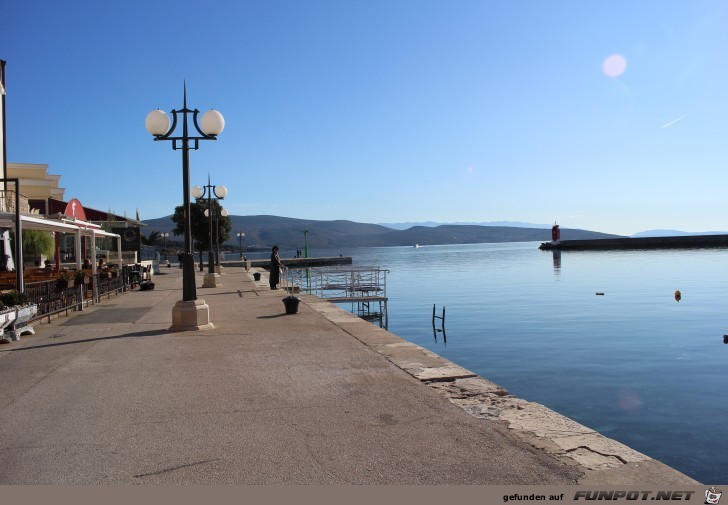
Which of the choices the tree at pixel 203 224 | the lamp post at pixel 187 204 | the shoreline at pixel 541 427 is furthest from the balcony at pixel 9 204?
the tree at pixel 203 224

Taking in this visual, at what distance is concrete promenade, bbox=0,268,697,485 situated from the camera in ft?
13.8

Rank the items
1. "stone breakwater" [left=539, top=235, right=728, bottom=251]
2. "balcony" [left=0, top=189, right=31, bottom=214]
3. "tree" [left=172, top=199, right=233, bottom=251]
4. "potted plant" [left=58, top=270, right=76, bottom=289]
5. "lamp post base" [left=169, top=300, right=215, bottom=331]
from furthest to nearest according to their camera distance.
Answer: "stone breakwater" [left=539, top=235, right=728, bottom=251] → "tree" [left=172, top=199, right=233, bottom=251] → "balcony" [left=0, top=189, right=31, bottom=214] → "potted plant" [left=58, top=270, right=76, bottom=289] → "lamp post base" [left=169, top=300, right=215, bottom=331]

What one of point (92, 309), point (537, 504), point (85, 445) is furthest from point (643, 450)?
point (92, 309)

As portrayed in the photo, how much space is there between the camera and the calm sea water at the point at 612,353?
30.7 feet

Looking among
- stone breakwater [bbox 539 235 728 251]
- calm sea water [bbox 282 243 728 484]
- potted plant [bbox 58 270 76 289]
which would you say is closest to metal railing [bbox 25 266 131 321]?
potted plant [bbox 58 270 76 289]

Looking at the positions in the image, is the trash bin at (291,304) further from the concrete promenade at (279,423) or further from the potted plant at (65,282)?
the potted plant at (65,282)

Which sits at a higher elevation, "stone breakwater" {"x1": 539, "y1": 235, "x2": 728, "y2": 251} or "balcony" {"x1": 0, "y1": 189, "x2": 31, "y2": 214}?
"balcony" {"x1": 0, "y1": 189, "x2": 31, "y2": 214}

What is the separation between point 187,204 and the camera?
484 inches

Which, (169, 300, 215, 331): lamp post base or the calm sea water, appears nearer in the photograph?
the calm sea water

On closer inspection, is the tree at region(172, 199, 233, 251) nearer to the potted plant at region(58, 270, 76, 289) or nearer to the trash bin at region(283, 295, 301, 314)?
the potted plant at region(58, 270, 76, 289)

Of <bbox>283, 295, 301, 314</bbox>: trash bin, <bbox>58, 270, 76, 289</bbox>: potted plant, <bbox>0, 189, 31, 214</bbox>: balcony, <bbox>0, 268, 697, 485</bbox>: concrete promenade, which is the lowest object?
<bbox>0, 268, 697, 485</bbox>: concrete promenade

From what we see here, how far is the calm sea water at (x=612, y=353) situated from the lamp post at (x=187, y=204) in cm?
677

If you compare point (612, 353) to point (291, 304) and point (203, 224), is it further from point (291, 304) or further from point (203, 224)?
point (203, 224)

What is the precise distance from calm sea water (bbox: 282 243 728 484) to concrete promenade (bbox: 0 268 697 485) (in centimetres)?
362
